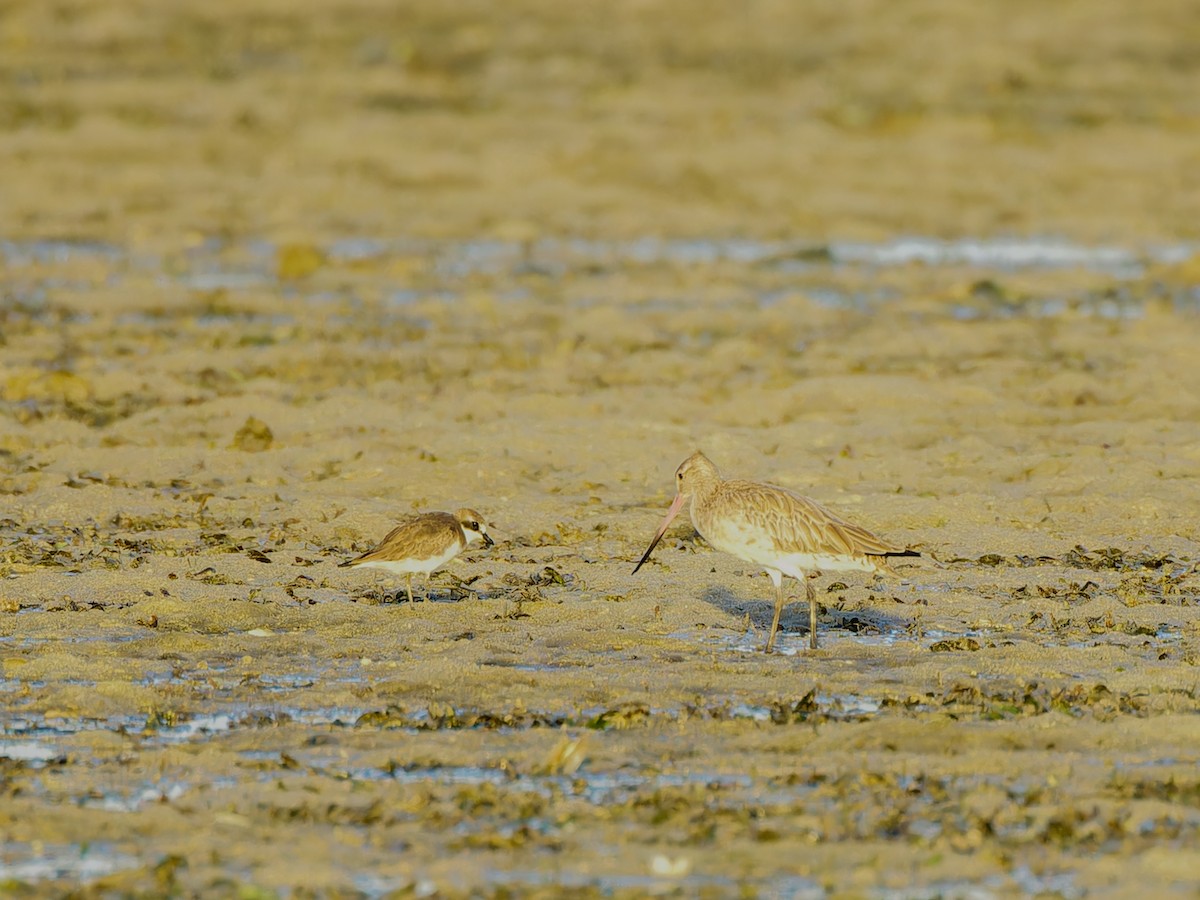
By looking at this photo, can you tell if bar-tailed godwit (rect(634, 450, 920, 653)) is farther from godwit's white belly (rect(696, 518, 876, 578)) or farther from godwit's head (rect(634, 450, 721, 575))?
godwit's head (rect(634, 450, 721, 575))

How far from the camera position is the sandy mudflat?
683 centimetres

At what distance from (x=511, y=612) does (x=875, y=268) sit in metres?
12.3

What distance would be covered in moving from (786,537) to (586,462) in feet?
13.3

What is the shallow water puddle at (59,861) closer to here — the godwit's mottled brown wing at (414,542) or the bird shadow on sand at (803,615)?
the godwit's mottled brown wing at (414,542)

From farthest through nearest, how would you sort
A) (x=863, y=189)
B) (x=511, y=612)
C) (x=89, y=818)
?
(x=863, y=189) < (x=511, y=612) < (x=89, y=818)

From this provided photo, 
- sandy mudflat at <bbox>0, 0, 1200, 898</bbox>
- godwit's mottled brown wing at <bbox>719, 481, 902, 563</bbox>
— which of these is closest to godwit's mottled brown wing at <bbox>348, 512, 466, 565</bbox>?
sandy mudflat at <bbox>0, 0, 1200, 898</bbox>

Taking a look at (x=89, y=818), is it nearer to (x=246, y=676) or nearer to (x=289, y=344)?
(x=246, y=676)

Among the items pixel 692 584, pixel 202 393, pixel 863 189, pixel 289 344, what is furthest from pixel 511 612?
pixel 863 189

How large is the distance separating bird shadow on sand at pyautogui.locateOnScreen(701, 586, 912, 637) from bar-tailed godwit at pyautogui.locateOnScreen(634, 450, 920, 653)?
30 cm

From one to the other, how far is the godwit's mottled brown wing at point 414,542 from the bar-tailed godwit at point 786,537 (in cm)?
136

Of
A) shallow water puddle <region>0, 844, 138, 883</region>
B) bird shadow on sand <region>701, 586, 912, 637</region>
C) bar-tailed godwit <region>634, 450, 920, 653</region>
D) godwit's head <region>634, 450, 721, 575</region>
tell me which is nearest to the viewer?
shallow water puddle <region>0, 844, 138, 883</region>

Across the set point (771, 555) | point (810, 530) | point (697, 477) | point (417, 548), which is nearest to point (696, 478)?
point (697, 477)

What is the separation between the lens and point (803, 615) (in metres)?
10.3

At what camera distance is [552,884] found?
6.18 meters
